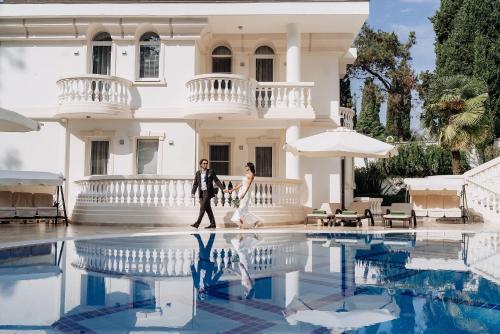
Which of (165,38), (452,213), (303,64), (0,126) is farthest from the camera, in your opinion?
(303,64)

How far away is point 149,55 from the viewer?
19016mm

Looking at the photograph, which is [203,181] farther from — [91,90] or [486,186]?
[486,186]

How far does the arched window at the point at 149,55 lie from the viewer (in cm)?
1895

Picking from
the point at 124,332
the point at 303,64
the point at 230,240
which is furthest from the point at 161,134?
the point at 124,332

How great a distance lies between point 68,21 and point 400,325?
18.2 m

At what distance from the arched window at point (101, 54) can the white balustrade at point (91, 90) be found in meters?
1.57

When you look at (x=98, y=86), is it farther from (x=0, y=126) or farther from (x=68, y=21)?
(x=0, y=126)

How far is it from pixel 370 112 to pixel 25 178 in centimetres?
3070

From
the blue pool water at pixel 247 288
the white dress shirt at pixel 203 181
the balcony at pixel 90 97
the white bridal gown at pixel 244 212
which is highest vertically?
the balcony at pixel 90 97

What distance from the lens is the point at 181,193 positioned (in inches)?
604

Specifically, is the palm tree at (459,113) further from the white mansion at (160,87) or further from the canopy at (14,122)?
the canopy at (14,122)

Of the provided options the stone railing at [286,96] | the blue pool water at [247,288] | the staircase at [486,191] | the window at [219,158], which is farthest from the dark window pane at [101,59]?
the staircase at [486,191]

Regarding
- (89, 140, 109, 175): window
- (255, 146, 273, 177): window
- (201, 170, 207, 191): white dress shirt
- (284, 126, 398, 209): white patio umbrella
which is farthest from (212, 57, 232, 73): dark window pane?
(201, 170, 207, 191): white dress shirt

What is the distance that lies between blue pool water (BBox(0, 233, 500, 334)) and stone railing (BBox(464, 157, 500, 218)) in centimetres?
775
